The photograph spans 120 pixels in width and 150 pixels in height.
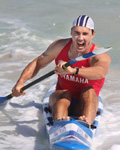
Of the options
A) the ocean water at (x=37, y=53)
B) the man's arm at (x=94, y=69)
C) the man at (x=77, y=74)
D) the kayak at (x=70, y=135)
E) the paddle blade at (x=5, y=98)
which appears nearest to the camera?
the kayak at (x=70, y=135)

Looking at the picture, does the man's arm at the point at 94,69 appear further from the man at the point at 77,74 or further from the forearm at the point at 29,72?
the forearm at the point at 29,72

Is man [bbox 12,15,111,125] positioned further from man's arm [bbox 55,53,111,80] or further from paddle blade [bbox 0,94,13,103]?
paddle blade [bbox 0,94,13,103]

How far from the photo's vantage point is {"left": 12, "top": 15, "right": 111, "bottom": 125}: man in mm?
3779

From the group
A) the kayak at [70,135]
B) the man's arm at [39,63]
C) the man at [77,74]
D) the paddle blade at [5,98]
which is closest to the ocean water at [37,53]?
the paddle blade at [5,98]

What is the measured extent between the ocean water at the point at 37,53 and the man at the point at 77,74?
0.42 meters

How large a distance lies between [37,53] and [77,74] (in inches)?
149

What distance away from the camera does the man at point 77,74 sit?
3.78 meters

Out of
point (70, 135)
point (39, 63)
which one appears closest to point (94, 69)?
point (70, 135)

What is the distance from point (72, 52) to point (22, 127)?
3.77 feet

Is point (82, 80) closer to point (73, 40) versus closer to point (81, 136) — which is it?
point (73, 40)

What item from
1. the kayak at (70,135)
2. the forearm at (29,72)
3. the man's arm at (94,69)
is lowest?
the kayak at (70,135)

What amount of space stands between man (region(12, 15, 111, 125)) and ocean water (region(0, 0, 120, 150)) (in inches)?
16.5

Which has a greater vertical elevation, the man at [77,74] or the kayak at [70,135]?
the man at [77,74]

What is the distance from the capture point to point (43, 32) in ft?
28.5
